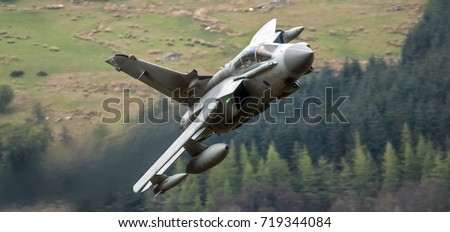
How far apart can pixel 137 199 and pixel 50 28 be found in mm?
15259

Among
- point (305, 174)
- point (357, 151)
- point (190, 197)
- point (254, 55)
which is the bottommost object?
→ point (305, 174)

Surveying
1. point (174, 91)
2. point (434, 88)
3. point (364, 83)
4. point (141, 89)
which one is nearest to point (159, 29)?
point (141, 89)

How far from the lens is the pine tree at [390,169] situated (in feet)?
178

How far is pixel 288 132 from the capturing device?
195 feet

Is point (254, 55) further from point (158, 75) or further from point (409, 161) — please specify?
point (409, 161)

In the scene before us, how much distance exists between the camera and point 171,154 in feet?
100

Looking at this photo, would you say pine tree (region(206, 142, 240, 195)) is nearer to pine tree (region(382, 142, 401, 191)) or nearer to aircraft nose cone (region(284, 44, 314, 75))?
pine tree (region(382, 142, 401, 191))

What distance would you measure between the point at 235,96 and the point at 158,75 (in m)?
4.03

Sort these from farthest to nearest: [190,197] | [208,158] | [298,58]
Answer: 1. [190,197]
2. [208,158]
3. [298,58]

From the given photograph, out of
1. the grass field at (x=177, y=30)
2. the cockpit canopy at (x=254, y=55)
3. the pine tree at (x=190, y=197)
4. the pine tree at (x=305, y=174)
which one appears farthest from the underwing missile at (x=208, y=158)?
the grass field at (x=177, y=30)

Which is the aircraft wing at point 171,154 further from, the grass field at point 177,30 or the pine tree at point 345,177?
the grass field at point 177,30
